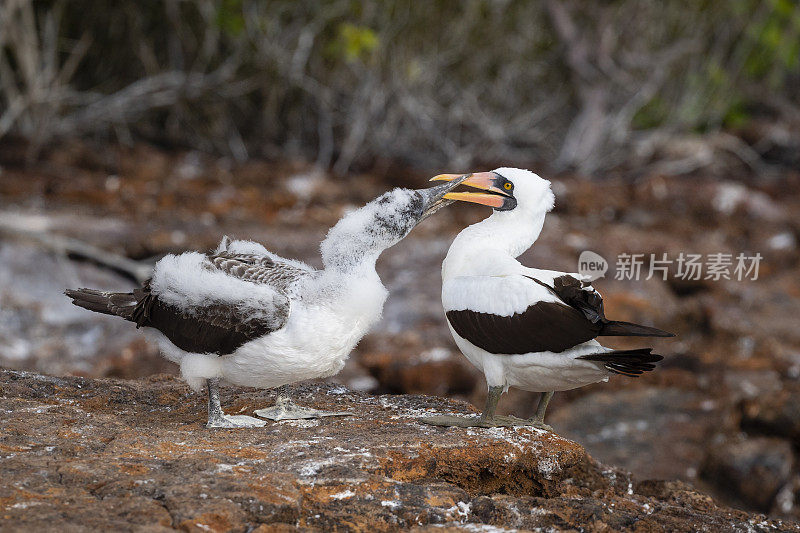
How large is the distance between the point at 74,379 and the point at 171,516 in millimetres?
2361

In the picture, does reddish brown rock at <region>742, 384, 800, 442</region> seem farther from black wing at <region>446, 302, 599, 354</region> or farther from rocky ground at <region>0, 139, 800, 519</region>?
black wing at <region>446, 302, 599, 354</region>

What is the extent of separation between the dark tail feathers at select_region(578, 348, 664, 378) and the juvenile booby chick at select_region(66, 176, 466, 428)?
108 centimetres

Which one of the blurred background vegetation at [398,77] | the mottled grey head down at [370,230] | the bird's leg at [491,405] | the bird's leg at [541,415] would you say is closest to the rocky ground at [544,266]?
the blurred background vegetation at [398,77]

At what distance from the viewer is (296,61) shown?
10969mm

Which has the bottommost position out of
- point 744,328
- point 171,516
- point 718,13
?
point 171,516

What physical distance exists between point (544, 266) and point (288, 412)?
4.54 m

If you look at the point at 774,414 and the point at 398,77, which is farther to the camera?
the point at 398,77

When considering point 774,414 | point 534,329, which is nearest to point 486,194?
point 534,329

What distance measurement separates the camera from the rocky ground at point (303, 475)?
9.86 ft

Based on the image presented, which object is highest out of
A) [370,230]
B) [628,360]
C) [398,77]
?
[398,77]

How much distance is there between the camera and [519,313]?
388 centimetres

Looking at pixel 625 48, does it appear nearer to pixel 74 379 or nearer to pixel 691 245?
pixel 691 245

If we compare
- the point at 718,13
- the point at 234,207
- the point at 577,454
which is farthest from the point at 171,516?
the point at 718,13

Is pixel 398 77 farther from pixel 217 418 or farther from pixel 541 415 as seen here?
pixel 217 418
